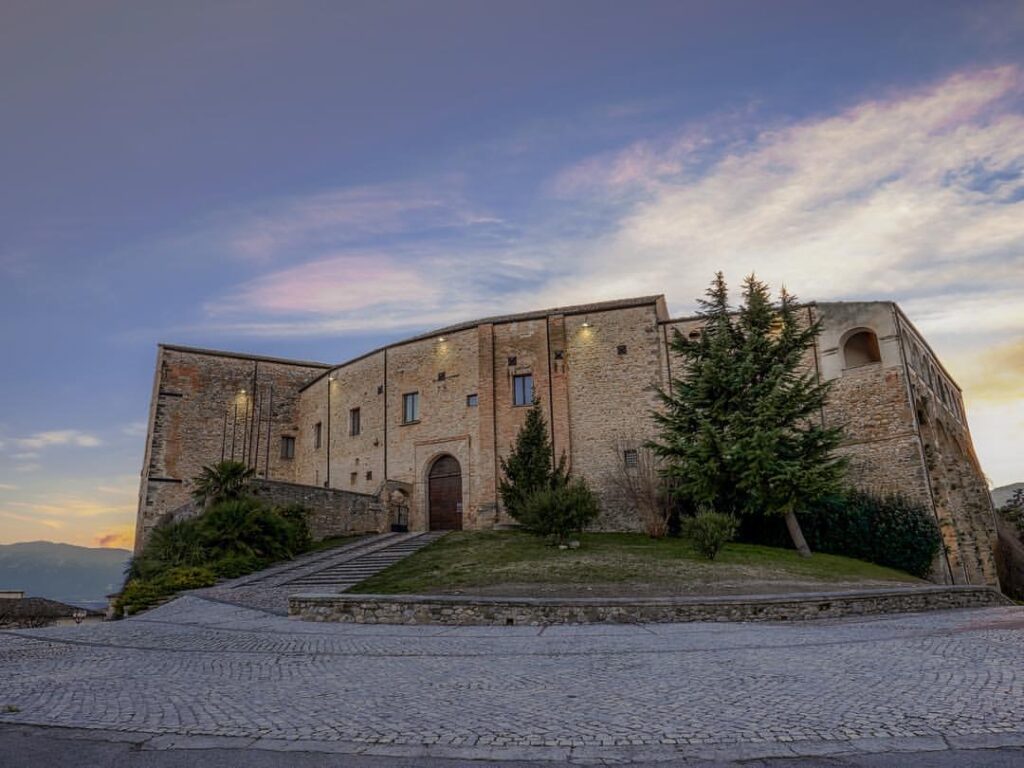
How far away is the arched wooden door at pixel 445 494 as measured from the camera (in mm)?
28672

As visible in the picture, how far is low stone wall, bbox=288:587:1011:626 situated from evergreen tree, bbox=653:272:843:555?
658 centimetres

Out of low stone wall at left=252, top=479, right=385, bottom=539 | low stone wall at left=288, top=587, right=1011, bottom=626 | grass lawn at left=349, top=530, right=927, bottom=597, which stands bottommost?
low stone wall at left=288, top=587, right=1011, bottom=626

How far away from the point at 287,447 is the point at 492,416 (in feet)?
43.2

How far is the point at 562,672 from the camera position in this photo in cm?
686

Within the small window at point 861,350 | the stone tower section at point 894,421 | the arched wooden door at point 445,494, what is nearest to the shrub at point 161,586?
the arched wooden door at point 445,494

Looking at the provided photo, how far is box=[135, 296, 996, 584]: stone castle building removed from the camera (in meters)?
24.2

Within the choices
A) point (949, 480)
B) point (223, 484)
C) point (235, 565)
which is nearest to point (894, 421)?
point (949, 480)

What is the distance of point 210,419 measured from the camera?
3375cm

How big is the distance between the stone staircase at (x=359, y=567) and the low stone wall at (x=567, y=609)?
314cm

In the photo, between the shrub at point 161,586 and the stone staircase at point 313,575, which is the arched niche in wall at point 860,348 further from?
the shrub at point 161,586

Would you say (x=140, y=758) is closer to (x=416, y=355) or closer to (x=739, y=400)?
(x=739, y=400)

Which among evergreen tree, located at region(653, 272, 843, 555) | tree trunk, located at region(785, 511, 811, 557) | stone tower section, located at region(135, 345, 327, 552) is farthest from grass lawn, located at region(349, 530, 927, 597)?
stone tower section, located at region(135, 345, 327, 552)

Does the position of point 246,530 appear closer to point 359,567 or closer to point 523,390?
point 359,567

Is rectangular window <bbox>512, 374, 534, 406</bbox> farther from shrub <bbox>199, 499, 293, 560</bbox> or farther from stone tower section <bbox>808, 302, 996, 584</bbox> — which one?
stone tower section <bbox>808, 302, 996, 584</bbox>
